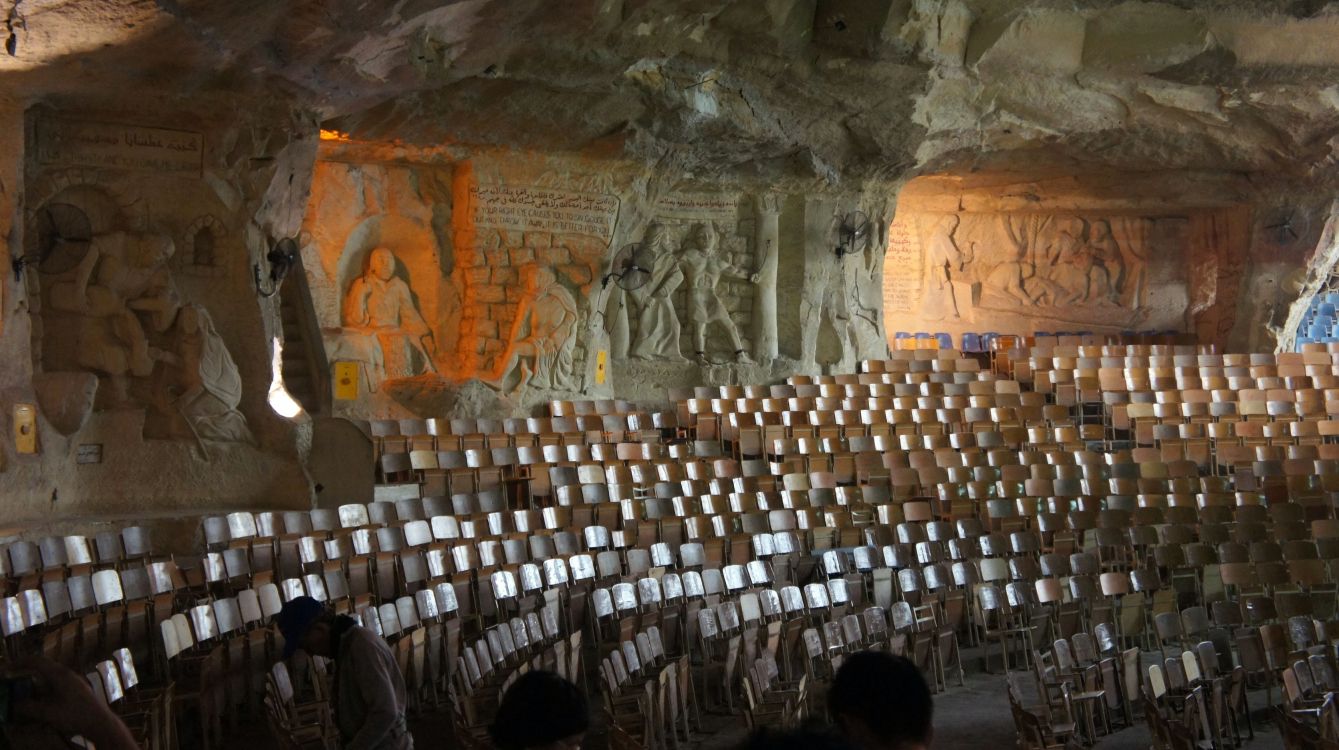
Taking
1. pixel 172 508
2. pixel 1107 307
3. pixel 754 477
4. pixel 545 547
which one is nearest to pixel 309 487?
pixel 172 508

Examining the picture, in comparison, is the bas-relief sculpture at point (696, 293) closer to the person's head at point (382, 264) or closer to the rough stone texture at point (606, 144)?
the rough stone texture at point (606, 144)

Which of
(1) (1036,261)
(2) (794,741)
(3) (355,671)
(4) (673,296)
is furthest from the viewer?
(1) (1036,261)

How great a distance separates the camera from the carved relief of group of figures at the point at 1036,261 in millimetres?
19688

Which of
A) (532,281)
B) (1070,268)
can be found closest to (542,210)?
(532,281)

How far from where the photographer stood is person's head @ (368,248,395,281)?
44.0ft

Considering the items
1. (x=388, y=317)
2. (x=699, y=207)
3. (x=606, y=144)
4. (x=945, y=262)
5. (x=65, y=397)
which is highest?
(x=606, y=144)

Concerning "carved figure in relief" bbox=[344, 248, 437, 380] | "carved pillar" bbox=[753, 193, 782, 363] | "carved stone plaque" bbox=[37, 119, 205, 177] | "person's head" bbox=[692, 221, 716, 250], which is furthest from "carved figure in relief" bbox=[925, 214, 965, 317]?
"carved stone plaque" bbox=[37, 119, 205, 177]

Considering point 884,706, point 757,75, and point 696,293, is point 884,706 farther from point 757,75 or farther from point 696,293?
point 696,293

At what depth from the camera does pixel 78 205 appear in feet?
33.3

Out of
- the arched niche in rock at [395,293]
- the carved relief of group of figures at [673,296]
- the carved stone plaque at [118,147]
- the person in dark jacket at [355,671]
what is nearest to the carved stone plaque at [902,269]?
the carved relief of group of figures at [673,296]

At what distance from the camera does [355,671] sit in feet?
13.2

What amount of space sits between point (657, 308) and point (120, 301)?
6.36m

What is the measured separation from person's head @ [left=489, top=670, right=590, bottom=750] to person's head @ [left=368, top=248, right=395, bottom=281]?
10.8 m

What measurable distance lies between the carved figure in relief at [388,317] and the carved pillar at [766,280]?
4034 mm
